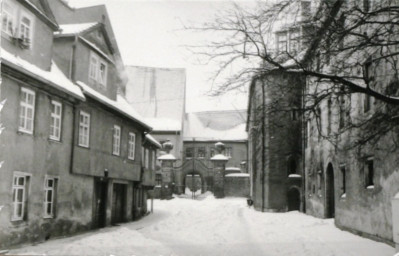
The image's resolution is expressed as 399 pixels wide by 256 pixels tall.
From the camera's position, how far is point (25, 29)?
12289mm

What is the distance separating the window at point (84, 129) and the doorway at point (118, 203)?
471 centimetres

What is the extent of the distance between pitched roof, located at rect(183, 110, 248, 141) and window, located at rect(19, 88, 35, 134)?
46488mm

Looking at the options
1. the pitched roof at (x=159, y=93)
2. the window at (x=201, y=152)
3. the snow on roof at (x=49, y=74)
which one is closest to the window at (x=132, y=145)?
the snow on roof at (x=49, y=74)

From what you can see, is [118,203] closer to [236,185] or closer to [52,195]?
[52,195]

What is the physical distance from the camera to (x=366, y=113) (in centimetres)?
1504

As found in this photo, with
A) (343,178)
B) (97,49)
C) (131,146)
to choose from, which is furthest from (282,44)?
(131,146)

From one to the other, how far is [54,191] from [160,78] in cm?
2053

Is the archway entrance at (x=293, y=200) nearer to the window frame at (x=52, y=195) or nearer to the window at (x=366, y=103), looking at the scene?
the window at (x=366, y=103)

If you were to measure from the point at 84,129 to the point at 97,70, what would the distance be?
2.67 meters

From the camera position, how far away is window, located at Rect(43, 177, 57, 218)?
45.6ft

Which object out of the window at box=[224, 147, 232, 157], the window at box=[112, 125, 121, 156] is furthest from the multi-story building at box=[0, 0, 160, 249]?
the window at box=[224, 147, 232, 157]

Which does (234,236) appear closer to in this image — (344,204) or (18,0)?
(344,204)

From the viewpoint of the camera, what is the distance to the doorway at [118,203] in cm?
2102

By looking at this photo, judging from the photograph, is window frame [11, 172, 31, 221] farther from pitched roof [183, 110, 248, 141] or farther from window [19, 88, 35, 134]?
pitched roof [183, 110, 248, 141]
